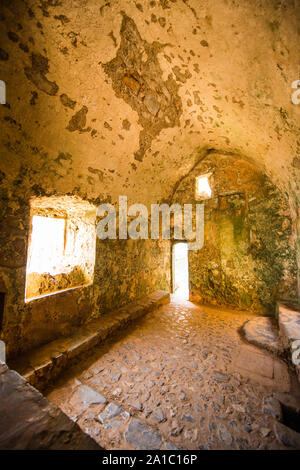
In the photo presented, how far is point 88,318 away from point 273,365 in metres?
2.68

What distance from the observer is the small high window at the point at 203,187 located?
498 cm

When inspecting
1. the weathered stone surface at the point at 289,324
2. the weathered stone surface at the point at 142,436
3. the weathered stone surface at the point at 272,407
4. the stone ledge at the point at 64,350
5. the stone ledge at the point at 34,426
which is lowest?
the weathered stone surface at the point at 272,407

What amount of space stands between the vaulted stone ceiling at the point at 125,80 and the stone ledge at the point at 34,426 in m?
1.89

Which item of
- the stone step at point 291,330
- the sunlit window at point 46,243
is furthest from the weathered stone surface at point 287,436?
the sunlit window at point 46,243

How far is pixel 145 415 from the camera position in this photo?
61.8 inches

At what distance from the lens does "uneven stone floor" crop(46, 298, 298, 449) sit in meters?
1.39

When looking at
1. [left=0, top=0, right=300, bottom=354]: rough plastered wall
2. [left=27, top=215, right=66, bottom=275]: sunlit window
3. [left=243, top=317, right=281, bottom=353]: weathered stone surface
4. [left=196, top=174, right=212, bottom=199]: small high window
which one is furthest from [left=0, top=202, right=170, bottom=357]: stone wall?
[left=243, top=317, right=281, bottom=353]: weathered stone surface

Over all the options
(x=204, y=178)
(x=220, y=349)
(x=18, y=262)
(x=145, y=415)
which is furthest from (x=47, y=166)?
(x=204, y=178)

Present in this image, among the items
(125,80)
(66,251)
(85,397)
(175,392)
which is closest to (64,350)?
(85,397)

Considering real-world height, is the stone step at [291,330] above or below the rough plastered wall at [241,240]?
below

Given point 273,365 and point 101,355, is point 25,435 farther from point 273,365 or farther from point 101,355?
point 273,365

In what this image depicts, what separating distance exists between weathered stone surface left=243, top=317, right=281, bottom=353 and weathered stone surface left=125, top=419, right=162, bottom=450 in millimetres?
2118
